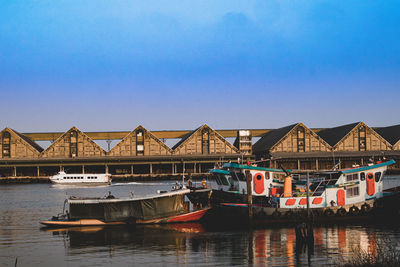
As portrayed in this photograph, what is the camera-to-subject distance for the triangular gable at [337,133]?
121 metres

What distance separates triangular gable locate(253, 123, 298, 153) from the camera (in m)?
122

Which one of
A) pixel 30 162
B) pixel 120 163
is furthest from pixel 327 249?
pixel 30 162

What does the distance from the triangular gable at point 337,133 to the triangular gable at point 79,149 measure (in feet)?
189

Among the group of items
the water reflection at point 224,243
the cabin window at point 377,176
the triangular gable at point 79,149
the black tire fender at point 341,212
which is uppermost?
the triangular gable at point 79,149

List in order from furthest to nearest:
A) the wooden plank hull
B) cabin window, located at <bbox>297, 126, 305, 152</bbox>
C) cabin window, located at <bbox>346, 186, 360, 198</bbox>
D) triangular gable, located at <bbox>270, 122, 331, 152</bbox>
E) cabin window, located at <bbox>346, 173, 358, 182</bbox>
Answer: cabin window, located at <bbox>297, 126, 305, 152</bbox> < triangular gable, located at <bbox>270, 122, 331, 152</bbox> < cabin window, located at <bbox>346, 186, 360, 198</bbox> < cabin window, located at <bbox>346, 173, 358, 182</bbox> < the wooden plank hull

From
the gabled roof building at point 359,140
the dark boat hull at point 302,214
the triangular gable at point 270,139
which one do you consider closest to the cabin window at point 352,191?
the dark boat hull at point 302,214

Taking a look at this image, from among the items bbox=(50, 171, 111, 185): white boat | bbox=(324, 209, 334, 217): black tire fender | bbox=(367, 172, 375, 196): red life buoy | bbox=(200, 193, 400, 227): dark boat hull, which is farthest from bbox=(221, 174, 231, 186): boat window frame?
bbox=(50, 171, 111, 185): white boat

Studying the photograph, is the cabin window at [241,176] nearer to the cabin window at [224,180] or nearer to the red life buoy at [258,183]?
the red life buoy at [258,183]

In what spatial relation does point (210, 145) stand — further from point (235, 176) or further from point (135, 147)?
point (235, 176)

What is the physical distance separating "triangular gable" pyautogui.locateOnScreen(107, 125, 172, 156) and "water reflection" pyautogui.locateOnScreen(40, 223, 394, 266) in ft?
262

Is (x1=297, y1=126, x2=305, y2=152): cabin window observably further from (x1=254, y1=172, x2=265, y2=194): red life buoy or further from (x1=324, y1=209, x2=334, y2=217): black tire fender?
(x1=324, y1=209, x2=334, y2=217): black tire fender

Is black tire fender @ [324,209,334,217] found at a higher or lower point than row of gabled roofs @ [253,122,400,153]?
lower

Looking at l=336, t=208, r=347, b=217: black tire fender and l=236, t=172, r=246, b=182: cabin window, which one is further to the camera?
l=236, t=172, r=246, b=182: cabin window

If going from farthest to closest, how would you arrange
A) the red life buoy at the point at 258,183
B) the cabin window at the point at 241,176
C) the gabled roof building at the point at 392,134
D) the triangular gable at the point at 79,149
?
the gabled roof building at the point at 392,134
the triangular gable at the point at 79,149
the cabin window at the point at 241,176
the red life buoy at the point at 258,183
